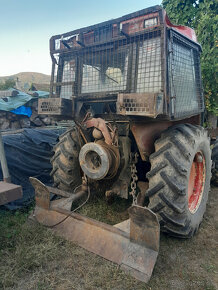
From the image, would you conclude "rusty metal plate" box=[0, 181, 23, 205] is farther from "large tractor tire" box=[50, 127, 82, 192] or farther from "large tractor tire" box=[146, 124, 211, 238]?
"large tractor tire" box=[146, 124, 211, 238]

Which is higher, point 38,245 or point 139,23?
point 139,23

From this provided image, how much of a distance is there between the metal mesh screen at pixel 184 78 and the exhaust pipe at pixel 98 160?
84 centimetres

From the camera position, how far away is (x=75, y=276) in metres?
2.00

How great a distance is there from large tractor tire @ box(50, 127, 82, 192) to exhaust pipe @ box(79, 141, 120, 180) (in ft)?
1.61

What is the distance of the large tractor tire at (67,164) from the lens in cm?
303

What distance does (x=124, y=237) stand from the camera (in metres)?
2.19

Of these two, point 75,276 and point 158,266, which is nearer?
point 75,276

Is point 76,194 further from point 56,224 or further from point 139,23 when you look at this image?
point 139,23

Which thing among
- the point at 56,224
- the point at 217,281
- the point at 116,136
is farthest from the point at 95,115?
the point at 217,281

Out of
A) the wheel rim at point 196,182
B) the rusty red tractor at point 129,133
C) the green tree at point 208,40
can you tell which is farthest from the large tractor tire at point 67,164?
the green tree at point 208,40

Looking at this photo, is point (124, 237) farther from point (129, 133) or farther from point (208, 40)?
point (208, 40)

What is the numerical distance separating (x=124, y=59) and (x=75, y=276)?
2307 mm

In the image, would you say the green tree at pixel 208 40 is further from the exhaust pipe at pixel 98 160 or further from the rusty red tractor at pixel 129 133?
the exhaust pipe at pixel 98 160

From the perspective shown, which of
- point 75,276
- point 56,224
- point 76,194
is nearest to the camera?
A: point 75,276
